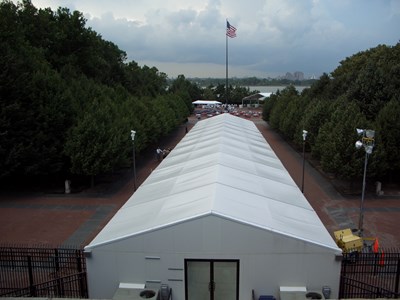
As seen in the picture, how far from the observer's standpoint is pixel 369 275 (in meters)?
14.5

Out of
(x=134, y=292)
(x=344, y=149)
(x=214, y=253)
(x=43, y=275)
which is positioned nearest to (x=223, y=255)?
(x=214, y=253)

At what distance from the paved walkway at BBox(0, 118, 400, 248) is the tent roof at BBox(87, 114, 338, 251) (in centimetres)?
482

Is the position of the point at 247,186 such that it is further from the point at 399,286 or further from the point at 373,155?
the point at 373,155

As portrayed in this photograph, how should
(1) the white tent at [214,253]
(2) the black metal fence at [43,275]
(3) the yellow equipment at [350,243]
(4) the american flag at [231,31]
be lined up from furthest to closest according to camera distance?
1. (4) the american flag at [231,31]
2. (3) the yellow equipment at [350,243]
3. (2) the black metal fence at [43,275]
4. (1) the white tent at [214,253]

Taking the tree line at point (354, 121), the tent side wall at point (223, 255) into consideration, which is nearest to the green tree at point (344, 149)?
the tree line at point (354, 121)

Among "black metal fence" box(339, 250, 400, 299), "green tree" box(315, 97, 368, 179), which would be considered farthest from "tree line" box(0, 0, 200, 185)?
"black metal fence" box(339, 250, 400, 299)

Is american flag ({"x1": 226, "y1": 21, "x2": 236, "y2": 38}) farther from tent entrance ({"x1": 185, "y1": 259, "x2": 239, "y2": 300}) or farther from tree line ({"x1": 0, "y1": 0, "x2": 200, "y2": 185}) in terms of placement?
tent entrance ({"x1": 185, "y1": 259, "x2": 239, "y2": 300})

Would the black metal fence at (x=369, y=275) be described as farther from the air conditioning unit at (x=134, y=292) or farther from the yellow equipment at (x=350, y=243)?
the air conditioning unit at (x=134, y=292)

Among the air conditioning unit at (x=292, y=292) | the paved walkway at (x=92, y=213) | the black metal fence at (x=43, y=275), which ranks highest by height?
the air conditioning unit at (x=292, y=292)

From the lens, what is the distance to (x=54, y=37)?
50.1 m

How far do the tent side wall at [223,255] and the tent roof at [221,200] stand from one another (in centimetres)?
22

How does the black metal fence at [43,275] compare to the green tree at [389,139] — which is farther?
the green tree at [389,139]

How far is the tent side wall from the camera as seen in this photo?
35.1ft

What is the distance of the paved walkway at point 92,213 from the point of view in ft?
63.4
